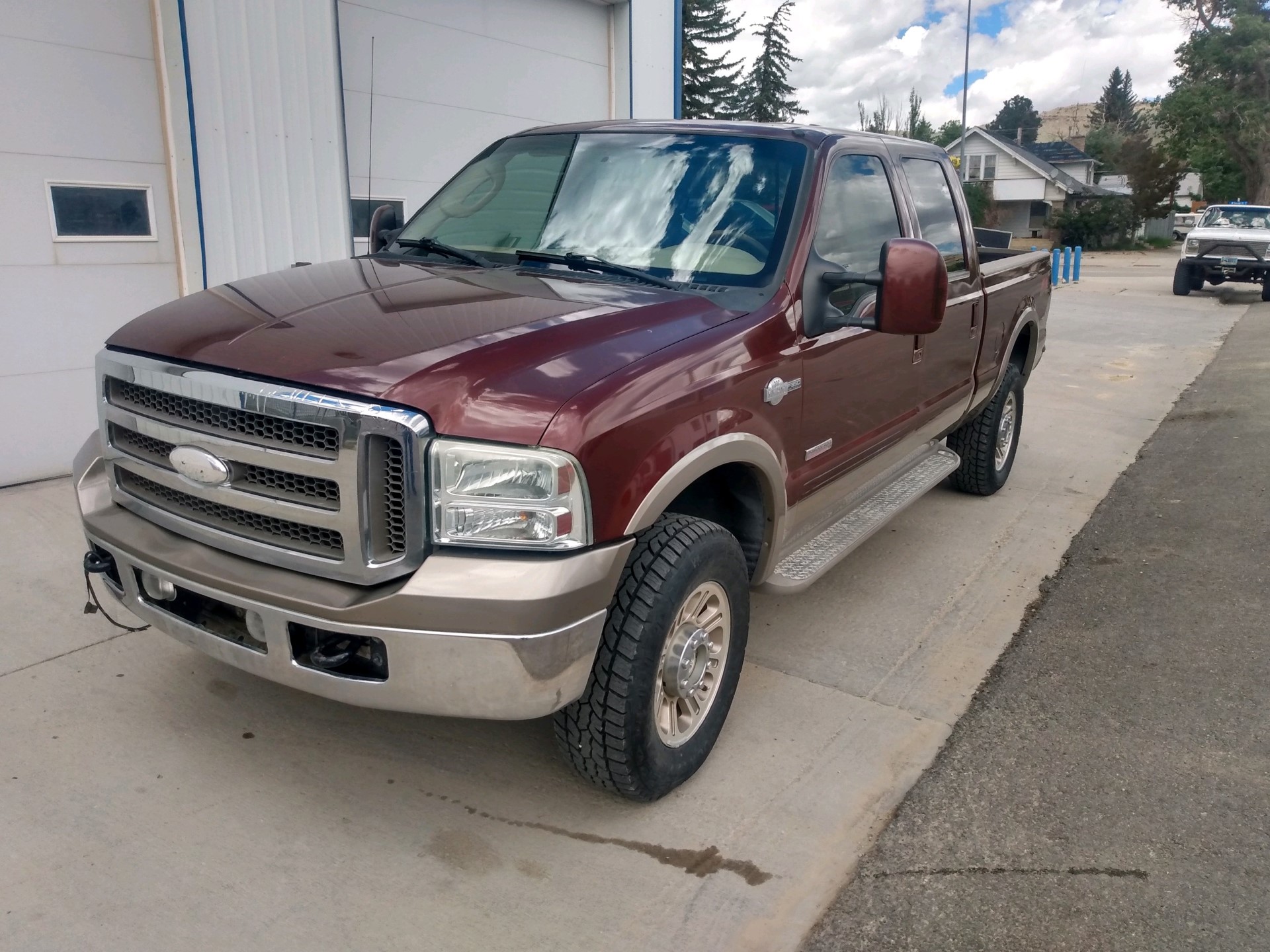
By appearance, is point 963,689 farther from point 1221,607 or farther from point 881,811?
point 1221,607

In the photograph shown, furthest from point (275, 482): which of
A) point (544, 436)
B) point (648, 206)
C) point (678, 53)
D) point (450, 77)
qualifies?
point (678, 53)

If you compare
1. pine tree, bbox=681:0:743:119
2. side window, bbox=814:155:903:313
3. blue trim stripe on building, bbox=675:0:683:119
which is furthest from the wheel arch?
pine tree, bbox=681:0:743:119

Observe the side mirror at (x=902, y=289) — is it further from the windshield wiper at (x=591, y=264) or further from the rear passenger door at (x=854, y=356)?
the windshield wiper at (x=591, y=264)

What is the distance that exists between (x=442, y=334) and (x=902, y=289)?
152cm

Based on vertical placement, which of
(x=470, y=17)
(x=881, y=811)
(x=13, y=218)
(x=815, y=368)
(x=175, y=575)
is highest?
(x=470, y=17)

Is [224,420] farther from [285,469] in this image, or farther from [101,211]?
[101,211]

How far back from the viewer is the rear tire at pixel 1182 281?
70.1ft

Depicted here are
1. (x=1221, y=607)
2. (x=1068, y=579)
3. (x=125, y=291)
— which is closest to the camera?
(x=1221, y=607)

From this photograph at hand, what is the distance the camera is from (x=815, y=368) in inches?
143

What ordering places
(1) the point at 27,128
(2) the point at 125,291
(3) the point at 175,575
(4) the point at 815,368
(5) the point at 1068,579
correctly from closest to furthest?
A: (3) the point at 175,575, (4) the point at 815,368, (5) the point at 1068,579, (1) the point at 27,128, (2) the point at 125,291

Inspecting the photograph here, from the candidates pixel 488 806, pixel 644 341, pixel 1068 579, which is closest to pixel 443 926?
pixel 488 806

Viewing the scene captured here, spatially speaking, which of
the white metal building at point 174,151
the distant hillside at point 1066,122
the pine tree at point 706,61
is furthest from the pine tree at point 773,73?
the distant hillside at point 1066,122

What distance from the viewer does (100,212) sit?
613cm

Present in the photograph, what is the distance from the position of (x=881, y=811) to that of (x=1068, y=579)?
8.01 feet
